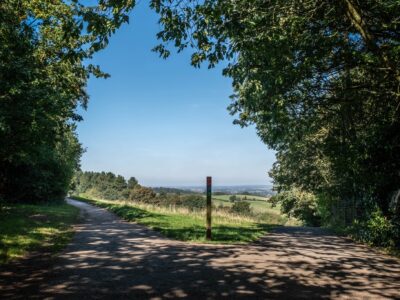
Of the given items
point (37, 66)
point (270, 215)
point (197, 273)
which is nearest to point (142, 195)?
point (270, 215)

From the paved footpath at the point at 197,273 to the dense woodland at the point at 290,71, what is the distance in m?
3.61

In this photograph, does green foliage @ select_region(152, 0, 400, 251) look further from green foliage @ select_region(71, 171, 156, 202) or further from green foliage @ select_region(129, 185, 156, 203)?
green foliage @ select_region(71, 171, 156, 202)

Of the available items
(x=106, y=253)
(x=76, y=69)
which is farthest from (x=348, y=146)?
(x=76, y=69)

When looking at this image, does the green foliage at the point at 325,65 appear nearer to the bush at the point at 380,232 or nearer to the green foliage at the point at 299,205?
the bush at the point at 380,232

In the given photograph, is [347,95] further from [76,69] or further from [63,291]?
[76,69]

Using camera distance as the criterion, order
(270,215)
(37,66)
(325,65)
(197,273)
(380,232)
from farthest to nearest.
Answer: (270,215), (37,66), (380,232), (325,65), (197,273)

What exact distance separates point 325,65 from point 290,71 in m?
2.16

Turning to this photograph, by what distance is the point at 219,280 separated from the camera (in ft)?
21.4

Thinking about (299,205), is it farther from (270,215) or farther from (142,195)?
(142,195)

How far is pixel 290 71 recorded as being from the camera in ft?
28.9

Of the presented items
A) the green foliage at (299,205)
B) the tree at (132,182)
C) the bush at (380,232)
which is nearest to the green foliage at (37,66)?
the bush at (380,232)

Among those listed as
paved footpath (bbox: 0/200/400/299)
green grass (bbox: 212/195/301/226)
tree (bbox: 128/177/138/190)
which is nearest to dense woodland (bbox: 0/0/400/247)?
paved footpath (bbox: 0/200/400/299)

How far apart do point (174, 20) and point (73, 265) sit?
18.2 feet

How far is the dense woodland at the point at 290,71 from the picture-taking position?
7047 millimetres
